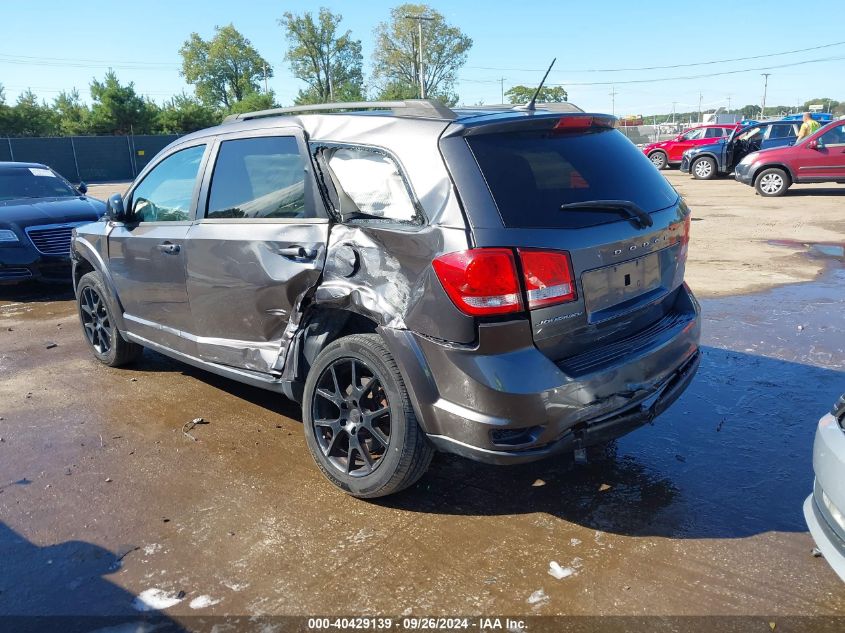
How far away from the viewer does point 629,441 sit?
12.9ft

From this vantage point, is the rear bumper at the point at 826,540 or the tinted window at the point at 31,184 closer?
the rear bumper at the point at 826,540

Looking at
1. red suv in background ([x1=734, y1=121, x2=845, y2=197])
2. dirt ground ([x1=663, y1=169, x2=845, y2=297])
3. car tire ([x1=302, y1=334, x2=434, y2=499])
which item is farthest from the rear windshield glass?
red suv in background ([x1=734, y1=121, x2=845, y2=197])

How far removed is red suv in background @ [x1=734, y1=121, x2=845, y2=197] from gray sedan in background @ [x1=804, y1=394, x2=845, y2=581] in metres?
15.9

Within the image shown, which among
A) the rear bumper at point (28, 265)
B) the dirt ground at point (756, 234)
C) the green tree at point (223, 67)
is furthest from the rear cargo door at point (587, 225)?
the green tree at point (223, 67)

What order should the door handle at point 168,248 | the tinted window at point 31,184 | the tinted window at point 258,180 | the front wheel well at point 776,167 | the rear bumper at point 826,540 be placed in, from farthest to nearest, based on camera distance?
the front wheel well at point 776,167, the tinted window at point 31,184, the door handle at point 168,248, the tinted window at point 258,180, the rear bumper at point 826,540

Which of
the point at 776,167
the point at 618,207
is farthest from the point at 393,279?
the point at 776,167

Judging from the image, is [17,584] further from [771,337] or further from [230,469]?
[771,337]

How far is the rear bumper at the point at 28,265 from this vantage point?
8.09m

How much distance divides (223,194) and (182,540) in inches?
80.2

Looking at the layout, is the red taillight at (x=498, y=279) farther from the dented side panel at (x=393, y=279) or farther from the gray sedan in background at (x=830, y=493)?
the gray sedan in background at (x=830, y=493)

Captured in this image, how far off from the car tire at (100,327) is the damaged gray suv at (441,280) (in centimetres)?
157

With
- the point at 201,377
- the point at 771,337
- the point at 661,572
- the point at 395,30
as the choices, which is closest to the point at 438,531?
the point at 661,572

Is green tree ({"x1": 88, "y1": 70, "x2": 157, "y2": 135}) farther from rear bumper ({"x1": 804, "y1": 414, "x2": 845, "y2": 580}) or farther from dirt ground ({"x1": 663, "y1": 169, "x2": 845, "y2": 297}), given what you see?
rear bumper ({"x1": 804, "y1": 414, "x2": 845, "y2": 580})

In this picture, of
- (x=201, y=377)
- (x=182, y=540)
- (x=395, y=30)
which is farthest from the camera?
(x=395, y=30)
